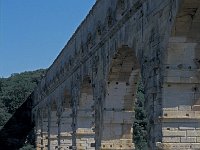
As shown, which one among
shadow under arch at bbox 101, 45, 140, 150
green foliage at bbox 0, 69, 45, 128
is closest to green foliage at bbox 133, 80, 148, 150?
green foliage at bbox 0, 69, 45, 128

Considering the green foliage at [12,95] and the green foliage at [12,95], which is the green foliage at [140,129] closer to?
the green foliage at [12,95]

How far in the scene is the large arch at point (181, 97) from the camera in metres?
9.17

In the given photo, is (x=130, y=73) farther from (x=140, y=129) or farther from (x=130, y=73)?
(x=140, y=129)

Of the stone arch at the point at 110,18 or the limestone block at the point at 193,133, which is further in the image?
the stone arch at the point at 110,18

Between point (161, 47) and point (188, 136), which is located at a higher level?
point (161, 47)

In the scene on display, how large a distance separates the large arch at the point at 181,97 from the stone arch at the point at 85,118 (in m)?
7.90

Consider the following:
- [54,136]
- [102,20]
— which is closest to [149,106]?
[102,20]

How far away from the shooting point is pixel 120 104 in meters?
14.0

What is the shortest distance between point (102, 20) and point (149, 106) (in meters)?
4.78

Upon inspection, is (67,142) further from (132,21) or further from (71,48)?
(132,21)

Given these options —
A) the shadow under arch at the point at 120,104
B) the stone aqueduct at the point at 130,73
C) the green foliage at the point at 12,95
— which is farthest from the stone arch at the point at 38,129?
the shadow under arch at the point at 120,104

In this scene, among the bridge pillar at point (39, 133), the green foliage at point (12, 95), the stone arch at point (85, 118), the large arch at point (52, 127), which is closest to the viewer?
the stone arch at point (85, 118)

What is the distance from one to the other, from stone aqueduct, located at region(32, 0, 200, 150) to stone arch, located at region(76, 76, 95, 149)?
3cm

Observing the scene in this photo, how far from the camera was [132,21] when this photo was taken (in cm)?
1135
